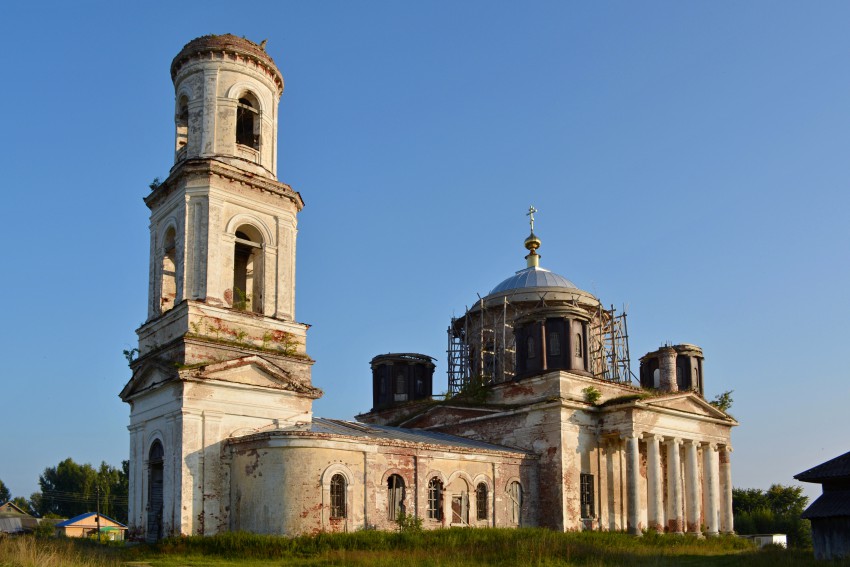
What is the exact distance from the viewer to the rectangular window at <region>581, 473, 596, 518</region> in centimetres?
2575

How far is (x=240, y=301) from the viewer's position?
2291cm

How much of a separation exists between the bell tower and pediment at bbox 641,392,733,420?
35.6 ft

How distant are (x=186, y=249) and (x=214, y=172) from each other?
211 centimetres

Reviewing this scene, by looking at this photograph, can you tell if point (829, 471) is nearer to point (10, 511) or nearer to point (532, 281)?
point (532, 281)

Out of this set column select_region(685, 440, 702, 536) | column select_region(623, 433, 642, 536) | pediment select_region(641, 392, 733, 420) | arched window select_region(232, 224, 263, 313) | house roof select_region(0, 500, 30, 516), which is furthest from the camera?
house roof select_region(0, 500, 30, 516)

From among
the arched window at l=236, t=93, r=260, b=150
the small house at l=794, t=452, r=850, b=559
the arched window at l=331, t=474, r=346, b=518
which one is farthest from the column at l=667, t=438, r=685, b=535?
the arched window at l=236, t=93, r=260, b=150

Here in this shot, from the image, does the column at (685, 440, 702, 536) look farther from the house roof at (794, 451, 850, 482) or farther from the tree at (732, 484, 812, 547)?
the house roof at (794, 451, 850, 482)

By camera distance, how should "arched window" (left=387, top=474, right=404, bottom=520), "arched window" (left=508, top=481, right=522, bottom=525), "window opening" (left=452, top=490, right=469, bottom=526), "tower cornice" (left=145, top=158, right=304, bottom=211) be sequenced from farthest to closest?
"arched window" (left=508, top=481, right=522, bottom=525) < "window opening" (left=452, top=490, right=469, bottom=526) < "tower cornice" (left=145, top=158, right=304, bottom=211) < "arched window" (left=387, top=474, right=404, bottom=520)

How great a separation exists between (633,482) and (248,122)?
1524 centimetres

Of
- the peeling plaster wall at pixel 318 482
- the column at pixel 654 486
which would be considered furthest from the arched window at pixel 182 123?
the column at pixel 654 486

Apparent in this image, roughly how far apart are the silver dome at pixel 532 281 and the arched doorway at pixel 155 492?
15.9m

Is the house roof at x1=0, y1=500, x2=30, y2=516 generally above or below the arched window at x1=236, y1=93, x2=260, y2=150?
below

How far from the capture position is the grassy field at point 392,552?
54.6 feet

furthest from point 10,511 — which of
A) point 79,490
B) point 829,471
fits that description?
point 829,471
